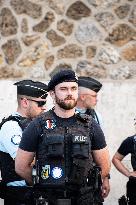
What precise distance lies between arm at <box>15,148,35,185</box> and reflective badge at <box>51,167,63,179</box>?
21cm

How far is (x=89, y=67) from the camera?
6.80m

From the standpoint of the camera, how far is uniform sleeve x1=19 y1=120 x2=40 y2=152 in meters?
3.69

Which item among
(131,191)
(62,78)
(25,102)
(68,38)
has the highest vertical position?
(68,38)

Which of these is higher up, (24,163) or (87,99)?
(87,99)

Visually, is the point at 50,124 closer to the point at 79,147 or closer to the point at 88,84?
the point at 79,147

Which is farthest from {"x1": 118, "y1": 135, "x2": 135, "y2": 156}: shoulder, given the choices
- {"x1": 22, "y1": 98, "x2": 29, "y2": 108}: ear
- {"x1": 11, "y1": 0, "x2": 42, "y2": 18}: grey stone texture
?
{"x1": 11, "y1": 0, "x2": 42, "y2": 18}: grey stone texture

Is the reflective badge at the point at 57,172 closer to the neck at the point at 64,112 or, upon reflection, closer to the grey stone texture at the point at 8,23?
the neck at the point at 64,112

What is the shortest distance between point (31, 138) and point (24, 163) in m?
0.23

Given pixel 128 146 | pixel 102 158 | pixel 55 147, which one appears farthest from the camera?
pixel 128 146

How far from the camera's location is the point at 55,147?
362 cm

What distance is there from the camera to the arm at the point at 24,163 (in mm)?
3766

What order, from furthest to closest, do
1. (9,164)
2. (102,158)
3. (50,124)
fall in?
(9,164), (102,158), (50,124)

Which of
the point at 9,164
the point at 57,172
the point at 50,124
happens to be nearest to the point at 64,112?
the point at 50,124

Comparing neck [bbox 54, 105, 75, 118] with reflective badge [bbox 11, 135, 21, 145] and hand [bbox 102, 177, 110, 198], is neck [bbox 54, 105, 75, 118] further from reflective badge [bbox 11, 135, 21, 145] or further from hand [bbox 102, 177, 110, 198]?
hand [bbox 102, 177, 110, 198]
